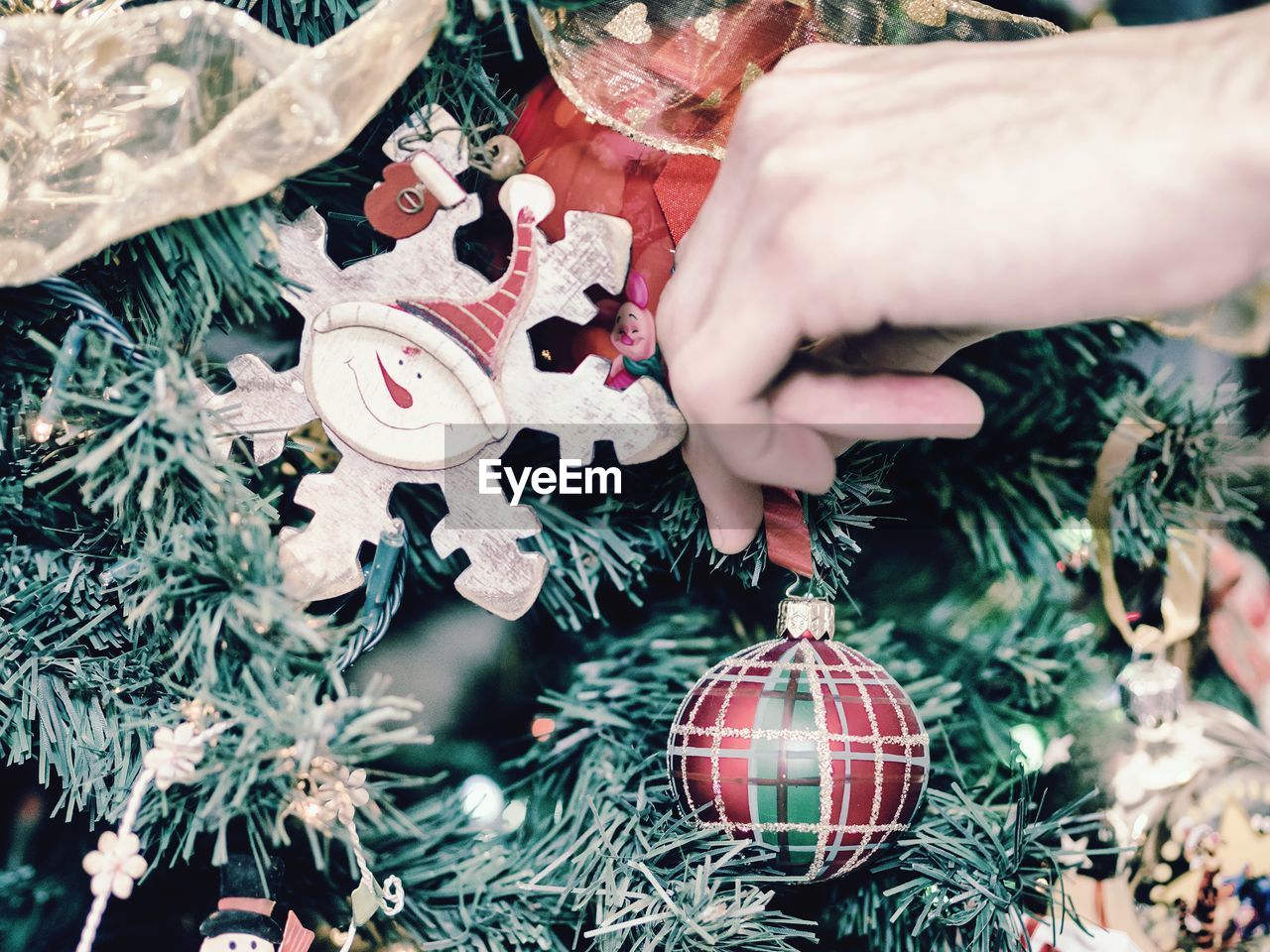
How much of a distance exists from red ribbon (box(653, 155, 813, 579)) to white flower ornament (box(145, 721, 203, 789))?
10.6 inches

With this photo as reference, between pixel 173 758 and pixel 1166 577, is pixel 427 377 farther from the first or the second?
pixel 1166 577

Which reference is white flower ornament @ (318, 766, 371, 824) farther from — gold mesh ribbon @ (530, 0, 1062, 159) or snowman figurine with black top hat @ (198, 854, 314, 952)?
gold mesh ribbon @ (530, 0, 1062, 159)

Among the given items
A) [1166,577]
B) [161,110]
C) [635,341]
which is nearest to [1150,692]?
[1166,577]

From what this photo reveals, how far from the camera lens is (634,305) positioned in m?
0.50

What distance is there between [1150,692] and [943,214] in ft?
1.32

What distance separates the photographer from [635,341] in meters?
0.50

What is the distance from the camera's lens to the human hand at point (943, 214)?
269 millimetres

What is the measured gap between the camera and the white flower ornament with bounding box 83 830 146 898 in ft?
1.40

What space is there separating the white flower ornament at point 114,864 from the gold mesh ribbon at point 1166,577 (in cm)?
51

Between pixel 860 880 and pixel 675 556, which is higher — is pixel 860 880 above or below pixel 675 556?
below

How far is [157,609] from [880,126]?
14.0 inches

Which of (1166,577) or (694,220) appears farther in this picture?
(1166,577)

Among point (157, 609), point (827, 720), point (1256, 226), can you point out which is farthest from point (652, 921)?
point (1256, 226)

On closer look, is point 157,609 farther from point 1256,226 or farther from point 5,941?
point 1256,226
